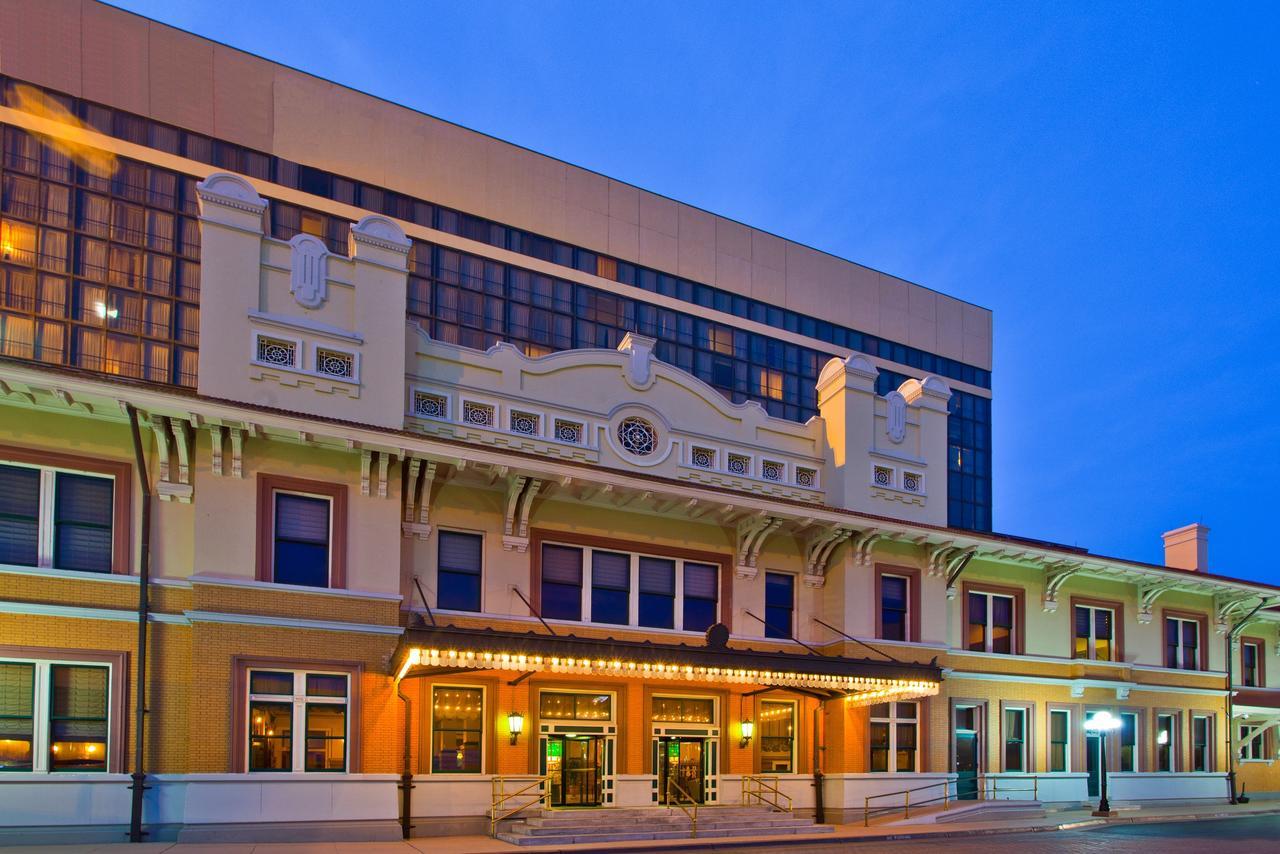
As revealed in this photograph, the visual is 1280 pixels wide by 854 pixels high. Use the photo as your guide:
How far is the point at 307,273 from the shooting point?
20.4 m

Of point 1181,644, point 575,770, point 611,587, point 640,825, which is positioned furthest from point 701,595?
point 1181,644

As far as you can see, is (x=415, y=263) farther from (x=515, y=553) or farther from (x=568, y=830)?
(x=568, y=830)

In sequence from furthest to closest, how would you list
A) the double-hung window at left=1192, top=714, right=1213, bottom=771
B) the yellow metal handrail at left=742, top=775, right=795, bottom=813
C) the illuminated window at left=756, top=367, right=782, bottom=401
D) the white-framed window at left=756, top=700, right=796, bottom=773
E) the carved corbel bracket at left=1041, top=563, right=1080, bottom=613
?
the illuminated window at left=756, top=367, right=782, bottom=401
the double-hung window at left=1192, top=714, right=1213, bottom=771
the carved corbel bracket at left=1041, top=563, right=1080, bottom=613
the white-framed window at left=756, top=700, right=796, bottom=773
the yellow metal handrail at left=742, top=775, right=795, bottom=813

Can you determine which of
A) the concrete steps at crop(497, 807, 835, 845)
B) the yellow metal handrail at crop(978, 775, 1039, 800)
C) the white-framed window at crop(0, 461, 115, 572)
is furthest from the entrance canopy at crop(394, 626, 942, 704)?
the white-framed window at crop(0, 461, 115, 572)

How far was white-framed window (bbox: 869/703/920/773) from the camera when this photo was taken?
83.0 ft

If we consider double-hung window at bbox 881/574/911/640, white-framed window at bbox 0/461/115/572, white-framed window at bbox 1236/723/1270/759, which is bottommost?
white-framed window at bbox 1236/723/1270/759

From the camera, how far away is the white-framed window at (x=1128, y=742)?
30172mm

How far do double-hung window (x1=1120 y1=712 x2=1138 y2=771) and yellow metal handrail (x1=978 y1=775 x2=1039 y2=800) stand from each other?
13.2 ft

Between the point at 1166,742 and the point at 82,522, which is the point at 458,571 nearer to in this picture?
the point at 82,522

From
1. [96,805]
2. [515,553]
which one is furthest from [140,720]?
[515,553]

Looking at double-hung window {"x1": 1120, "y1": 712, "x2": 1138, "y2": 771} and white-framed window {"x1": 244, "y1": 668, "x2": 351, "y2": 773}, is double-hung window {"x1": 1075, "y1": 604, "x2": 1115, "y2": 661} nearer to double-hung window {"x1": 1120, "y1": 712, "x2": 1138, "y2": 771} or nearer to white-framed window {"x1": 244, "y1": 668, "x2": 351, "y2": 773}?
double-hung window {"x1": 1120, "y1": 712, "x2": 1138, "y2": 771}

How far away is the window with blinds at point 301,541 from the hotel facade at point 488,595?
0.06 m

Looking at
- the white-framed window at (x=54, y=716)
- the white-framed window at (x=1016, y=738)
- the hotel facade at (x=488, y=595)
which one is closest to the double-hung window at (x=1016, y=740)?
the white-framed window at (x=1016, y=738)

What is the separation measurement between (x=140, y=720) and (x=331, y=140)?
112 ft
